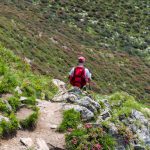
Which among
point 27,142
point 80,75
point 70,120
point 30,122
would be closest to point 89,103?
point 70,120

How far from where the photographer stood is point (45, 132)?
1334 centimetres

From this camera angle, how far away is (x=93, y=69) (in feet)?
164

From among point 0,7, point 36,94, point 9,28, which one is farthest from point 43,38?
point 36,94

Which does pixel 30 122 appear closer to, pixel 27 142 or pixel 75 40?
pixel 27 142

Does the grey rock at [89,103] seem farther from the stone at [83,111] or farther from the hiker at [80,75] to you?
the hiker at [80,75]

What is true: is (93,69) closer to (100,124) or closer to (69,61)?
(69,61)

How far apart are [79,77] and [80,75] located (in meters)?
0.11

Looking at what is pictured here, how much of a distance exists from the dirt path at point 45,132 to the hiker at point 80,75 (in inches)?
74.0

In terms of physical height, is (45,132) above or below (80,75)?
below

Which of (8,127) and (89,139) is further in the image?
(89,139)

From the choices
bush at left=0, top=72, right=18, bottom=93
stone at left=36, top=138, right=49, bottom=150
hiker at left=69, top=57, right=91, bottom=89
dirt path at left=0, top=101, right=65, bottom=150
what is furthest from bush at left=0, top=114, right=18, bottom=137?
hiker at left=69, top=57, right=91, bottom=89

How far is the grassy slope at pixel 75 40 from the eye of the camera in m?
45.6

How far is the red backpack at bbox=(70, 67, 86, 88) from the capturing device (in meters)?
16.8

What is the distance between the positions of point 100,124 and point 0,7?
163 ft
